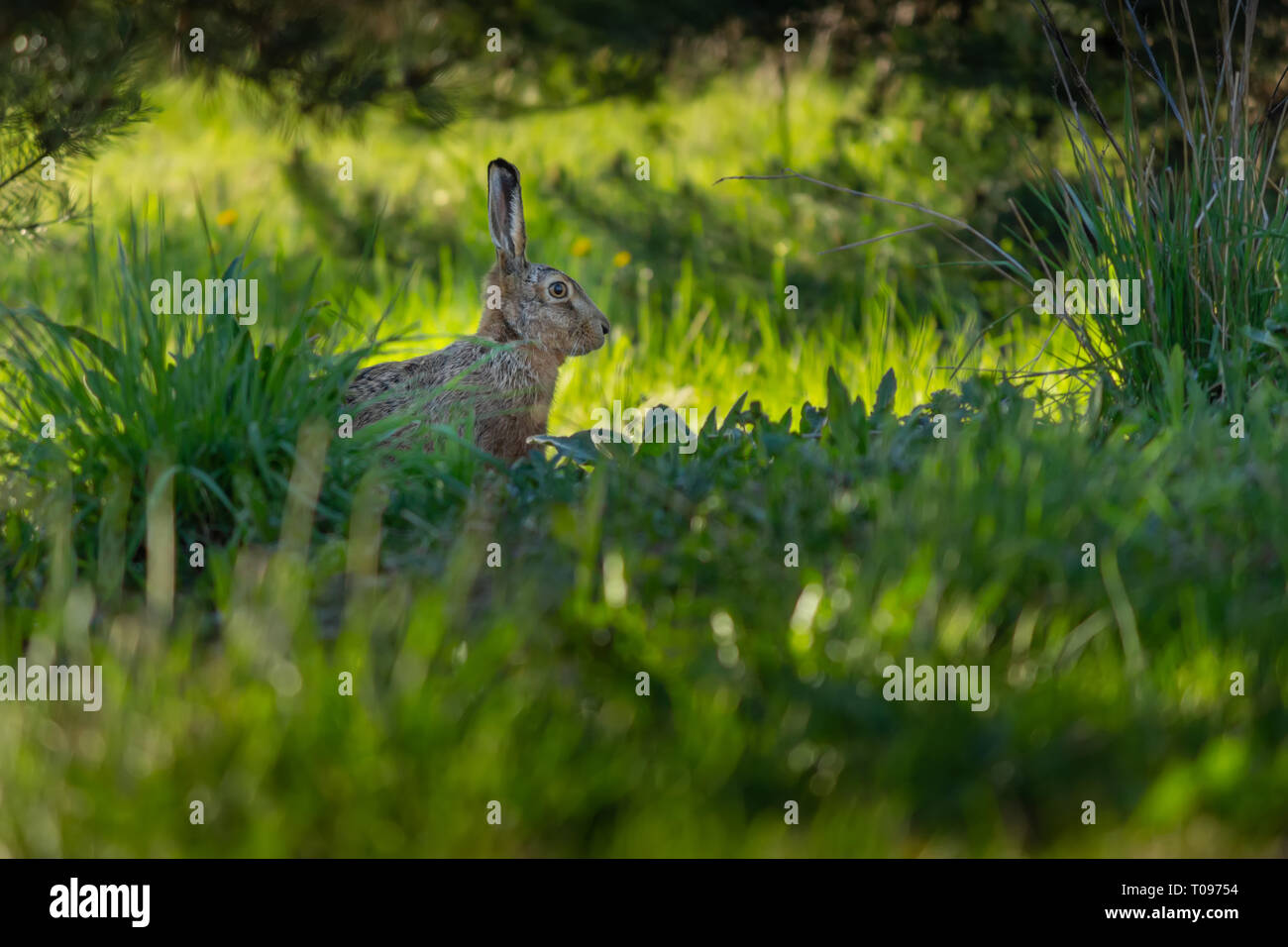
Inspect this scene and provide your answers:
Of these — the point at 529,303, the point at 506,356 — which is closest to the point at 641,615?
the point at 506,356

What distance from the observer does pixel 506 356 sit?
539 cm

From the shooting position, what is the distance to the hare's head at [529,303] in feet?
17.8

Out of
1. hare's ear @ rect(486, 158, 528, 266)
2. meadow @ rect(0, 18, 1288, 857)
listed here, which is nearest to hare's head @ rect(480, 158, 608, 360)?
hare's ear @ rect(486, 158, 528, 266)

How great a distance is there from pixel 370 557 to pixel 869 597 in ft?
4.33

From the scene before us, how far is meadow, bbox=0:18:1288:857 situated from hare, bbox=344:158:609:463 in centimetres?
79

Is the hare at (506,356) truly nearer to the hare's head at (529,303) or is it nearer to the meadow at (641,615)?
the hare's head at (529,303)

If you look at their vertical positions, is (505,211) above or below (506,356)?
above

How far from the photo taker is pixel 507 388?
532 cm

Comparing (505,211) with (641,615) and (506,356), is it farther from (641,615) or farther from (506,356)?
(641,615)

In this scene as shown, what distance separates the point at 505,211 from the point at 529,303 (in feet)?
1.29
